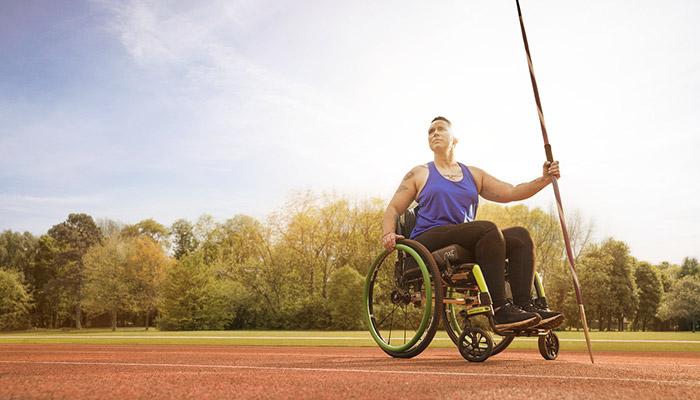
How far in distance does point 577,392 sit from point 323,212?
96.9 feet

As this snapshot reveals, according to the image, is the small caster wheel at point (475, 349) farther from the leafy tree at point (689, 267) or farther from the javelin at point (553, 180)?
the leafy tree at point (689, 267)

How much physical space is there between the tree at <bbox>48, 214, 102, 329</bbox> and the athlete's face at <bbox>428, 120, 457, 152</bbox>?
48.2 meters

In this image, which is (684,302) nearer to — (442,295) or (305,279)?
(305,279)

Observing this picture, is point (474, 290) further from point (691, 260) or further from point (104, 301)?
point (691, 260)

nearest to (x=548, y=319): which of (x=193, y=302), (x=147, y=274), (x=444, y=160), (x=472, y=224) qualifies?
(x=472, y=224)

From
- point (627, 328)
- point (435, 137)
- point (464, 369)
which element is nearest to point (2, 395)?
point (464, 369)

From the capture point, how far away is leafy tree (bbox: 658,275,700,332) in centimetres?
3519

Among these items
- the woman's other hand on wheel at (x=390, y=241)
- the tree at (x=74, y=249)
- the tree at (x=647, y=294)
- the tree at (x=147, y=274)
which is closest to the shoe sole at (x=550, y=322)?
the woman's other hand on wheel at (x=390, y=241)

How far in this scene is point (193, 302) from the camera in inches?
1112

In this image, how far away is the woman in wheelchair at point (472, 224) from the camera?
4125mm

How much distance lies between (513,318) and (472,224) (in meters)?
0.84

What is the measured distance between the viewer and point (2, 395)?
2.59m

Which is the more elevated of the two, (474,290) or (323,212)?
Result: (323,212)

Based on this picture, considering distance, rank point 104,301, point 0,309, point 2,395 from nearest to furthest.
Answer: point 2,395
point 104,301
point 0,309
